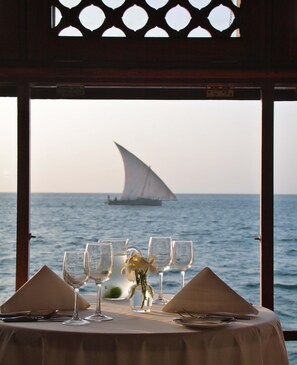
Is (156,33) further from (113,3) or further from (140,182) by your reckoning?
(140,182)

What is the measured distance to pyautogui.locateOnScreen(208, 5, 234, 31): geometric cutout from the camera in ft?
11.4

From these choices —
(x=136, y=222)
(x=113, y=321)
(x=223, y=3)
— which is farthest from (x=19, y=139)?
(x=136, y=222)

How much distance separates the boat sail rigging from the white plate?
1856cm

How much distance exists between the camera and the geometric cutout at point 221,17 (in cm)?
348

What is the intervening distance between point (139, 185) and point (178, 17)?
62.4 ft

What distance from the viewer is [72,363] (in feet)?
6.70

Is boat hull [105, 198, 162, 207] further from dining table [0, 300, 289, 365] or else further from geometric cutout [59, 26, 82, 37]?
dining table [0, 300, 289, 365]

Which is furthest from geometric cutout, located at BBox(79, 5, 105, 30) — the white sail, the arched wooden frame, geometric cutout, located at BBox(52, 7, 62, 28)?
the white sail

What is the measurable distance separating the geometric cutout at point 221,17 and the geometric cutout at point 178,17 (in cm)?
12

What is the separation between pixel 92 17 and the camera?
11.4 feet

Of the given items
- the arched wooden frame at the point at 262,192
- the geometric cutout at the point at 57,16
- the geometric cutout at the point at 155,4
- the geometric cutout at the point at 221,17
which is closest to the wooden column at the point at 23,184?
the arched wooden frame at the point at 262,192

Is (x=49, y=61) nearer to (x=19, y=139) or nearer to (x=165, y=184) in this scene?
(x=19, y=139)

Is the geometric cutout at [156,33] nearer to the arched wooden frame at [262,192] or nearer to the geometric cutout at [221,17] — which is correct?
the geometric cutout at [221,17]

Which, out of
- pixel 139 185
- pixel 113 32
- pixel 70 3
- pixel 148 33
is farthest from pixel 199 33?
pixel 139 185
